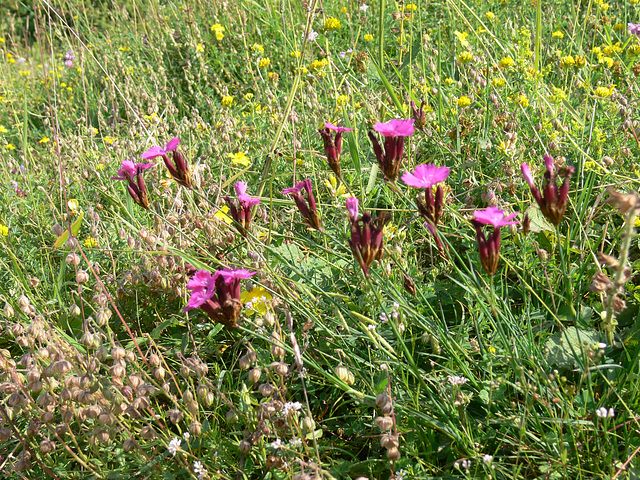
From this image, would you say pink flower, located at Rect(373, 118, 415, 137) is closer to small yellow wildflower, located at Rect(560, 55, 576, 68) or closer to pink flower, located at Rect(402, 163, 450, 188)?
pink flower, located at Rect(402, 163, 450, 188)

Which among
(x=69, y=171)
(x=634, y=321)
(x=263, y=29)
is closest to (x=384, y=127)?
(x=634, y=321)

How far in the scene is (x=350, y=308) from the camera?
61.9 inches

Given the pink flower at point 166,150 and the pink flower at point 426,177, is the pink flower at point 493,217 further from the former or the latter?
the pink flower at point 166,150

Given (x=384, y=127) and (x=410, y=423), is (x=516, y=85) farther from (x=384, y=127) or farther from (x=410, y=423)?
(x=410, y=423)

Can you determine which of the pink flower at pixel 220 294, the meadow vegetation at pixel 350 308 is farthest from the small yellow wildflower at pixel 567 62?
the pink flower at pixel 220 294

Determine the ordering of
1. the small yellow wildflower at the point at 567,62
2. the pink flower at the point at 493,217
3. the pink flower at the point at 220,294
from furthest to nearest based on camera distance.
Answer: the small yellow wildflower at the point at 567,62 < the pink flower at the point at 220,294 < the pink flower at the point at 493,217

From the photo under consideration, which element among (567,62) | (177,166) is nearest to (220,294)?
(177,166)

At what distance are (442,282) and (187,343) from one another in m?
0.83

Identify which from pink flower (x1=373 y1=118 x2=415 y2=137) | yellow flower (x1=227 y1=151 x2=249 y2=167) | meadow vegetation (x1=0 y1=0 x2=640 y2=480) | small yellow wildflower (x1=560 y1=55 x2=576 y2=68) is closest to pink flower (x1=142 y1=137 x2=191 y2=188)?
meadow vegetation (x1=0 y1=0 x2=640 y2=480)

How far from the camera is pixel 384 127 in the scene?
1.20 m

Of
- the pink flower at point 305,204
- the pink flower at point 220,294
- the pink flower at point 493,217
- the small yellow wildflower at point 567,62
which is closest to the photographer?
the pink flower at point 493,217

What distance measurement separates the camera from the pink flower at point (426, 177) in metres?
1.05

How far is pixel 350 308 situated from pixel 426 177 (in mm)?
606

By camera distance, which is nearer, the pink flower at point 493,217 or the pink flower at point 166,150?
the pink flower at point 493,217
